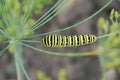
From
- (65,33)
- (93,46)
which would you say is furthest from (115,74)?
(65,33)

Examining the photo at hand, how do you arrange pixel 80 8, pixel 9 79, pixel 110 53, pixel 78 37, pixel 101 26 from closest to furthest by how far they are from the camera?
pixel 78 37 → pixel 101 26 → pixel 110 53 → pixel 9 79 → pixel 80 8

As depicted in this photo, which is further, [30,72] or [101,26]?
[30,72]

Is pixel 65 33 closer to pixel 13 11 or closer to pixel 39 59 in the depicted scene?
pixel 39 59

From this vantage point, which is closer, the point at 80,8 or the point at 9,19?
the point at 9,19

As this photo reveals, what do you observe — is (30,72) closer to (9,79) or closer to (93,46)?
(9,79)

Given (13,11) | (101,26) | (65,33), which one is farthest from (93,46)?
(13,11)

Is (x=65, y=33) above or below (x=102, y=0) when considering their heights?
below

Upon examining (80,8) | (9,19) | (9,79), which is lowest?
(9,79)

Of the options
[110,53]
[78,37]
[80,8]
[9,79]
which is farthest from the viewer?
[80,8]

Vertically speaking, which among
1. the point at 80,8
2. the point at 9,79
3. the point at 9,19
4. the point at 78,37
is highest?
the point at 80,8
